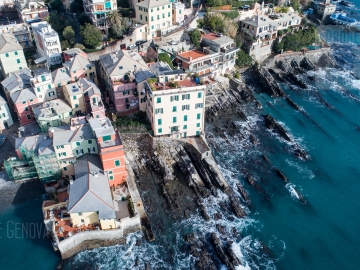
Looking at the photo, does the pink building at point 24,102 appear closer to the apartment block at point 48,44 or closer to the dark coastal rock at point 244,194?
the apartment block at point 48,44

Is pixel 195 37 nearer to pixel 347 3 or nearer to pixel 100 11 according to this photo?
pixel 100 11

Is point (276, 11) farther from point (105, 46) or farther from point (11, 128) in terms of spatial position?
point (11, 128)

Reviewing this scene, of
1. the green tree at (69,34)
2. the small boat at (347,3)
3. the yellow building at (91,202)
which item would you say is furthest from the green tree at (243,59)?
the small boat at (347,3)

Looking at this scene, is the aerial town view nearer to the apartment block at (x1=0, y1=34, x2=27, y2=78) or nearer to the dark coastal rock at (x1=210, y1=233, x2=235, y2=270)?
the dark coastal rock at (x1=210, y1=233, x2=235, y2=270)

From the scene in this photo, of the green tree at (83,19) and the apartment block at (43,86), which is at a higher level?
the green tree at (83,19)

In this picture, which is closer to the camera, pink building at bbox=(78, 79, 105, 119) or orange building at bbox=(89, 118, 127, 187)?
orange building at bbox=(89, 118, 127, 187)

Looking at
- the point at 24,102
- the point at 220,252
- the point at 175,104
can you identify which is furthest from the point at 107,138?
the point at 220,252

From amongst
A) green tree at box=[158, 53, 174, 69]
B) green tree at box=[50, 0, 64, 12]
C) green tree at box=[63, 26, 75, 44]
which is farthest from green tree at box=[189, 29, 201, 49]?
green tree at box=[50, 0, 64, 12]
